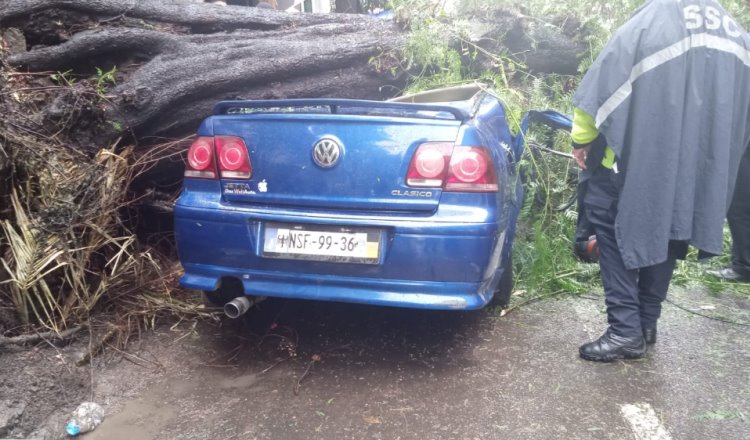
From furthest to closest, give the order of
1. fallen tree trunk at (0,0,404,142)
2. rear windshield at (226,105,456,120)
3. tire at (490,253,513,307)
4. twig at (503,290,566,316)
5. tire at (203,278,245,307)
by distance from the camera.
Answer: fallen tree trunk at (0,0,404,142) < twig at (503,290,566,316) < tire at (490,253,513,307) < tire at (203,278,245,307) < rear windshield at (226,105,456,120)

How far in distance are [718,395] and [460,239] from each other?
Answer: 139cm

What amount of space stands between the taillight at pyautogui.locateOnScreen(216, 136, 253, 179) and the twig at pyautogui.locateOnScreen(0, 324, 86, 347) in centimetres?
113

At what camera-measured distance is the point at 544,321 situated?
137 inches

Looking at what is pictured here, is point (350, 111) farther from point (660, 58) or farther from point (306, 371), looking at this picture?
point (660, 58)

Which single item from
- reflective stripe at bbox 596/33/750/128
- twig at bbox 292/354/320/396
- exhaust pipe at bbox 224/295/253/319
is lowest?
twig at bbox 292/354/320/396

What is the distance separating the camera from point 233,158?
2852 mm

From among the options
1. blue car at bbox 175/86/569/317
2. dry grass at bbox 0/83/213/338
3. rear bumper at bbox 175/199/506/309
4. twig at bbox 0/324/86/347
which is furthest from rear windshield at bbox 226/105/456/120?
twig at bbox 0/324/86/347

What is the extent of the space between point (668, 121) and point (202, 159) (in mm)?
2213

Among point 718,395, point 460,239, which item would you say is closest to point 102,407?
point 460,239

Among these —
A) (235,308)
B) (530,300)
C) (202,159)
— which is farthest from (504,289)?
(202,159)

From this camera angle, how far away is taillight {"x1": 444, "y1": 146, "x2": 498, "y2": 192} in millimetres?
2639

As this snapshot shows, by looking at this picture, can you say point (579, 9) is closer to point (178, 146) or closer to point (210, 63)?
point (210, 63)

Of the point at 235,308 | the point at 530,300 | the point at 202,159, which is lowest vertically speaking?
the point at 530,300

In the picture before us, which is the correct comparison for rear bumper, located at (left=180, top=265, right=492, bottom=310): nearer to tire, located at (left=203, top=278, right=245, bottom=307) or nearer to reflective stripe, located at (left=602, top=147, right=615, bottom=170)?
tire, located at (left=203, top=278, right=245, bottom=307)
